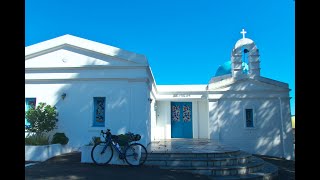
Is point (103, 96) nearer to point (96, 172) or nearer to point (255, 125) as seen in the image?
point (96, 172)

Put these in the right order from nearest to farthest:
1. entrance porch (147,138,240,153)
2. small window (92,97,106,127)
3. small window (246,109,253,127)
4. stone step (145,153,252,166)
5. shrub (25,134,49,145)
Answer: stone step (145,153,252,166) < entrance porch (147,138,240,153) < shrub (25,134,49,145) < small window (92,97,106,127) < small window (246,109,253,127)

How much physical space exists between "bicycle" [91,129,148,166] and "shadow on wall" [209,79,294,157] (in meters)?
7.87

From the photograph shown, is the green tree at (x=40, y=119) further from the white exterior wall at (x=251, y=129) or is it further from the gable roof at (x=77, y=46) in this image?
the white exterior wall at (x=251, y=129)

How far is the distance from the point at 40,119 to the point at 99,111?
2.54 m

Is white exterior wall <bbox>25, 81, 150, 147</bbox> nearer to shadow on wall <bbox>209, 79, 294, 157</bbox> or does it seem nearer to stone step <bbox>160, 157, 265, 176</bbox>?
stone step <bbox>160, 157, 265, 176</bbox>

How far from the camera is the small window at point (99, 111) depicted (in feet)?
41.7

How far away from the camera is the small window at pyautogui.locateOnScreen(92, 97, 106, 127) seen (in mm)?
12698

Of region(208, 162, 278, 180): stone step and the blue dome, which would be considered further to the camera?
the blue dome

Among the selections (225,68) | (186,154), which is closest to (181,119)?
(225,68)

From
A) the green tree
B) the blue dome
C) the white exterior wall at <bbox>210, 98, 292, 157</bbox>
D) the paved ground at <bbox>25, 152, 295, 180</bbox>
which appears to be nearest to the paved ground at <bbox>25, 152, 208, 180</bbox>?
the paved ground at <bbox>25, 152, 295, 180</bbox>

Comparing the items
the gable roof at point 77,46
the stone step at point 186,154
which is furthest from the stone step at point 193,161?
the gable roof at point 77,46
